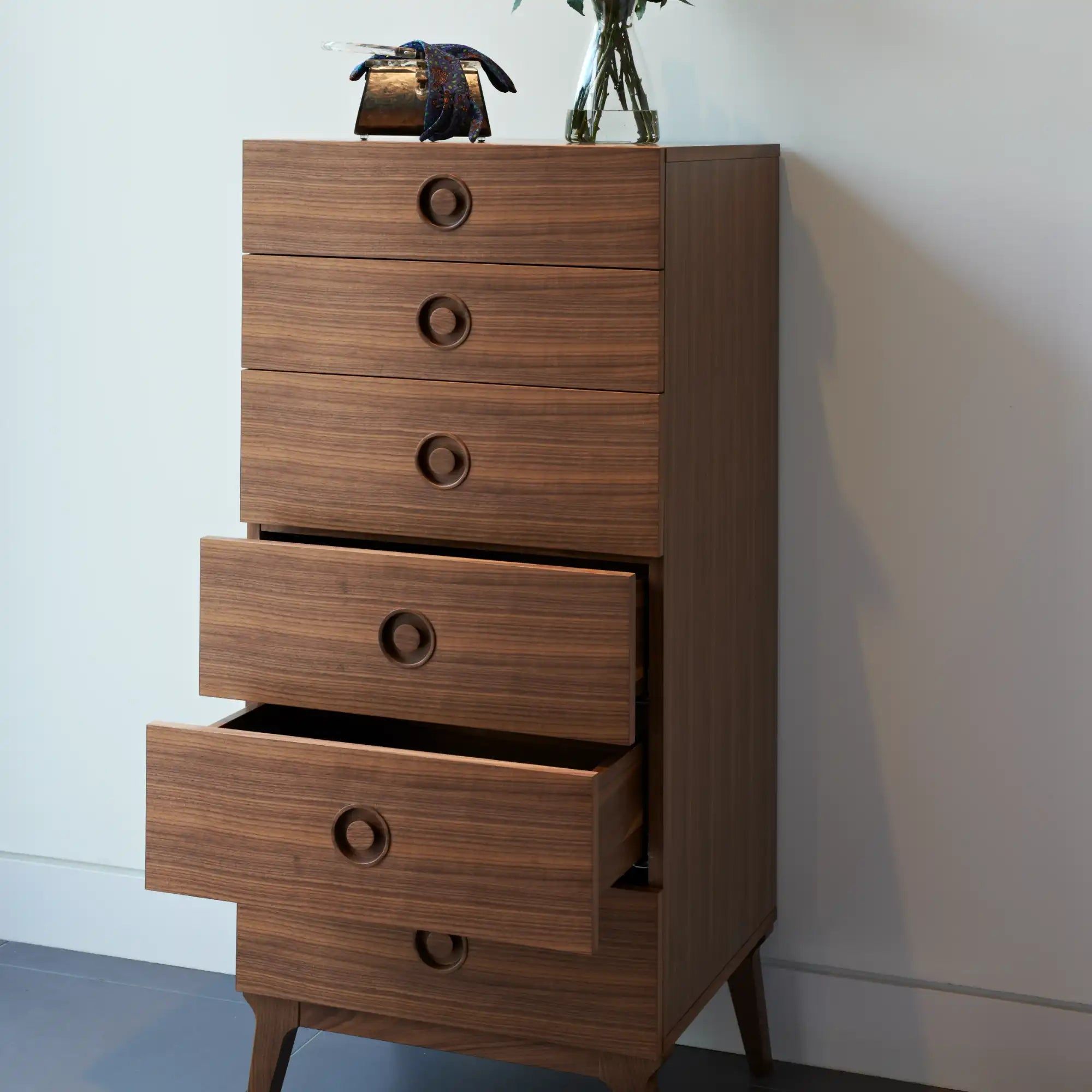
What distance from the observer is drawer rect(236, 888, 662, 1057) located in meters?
1.42

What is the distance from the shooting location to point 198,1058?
1.83 m

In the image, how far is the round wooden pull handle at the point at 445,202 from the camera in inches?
53.4

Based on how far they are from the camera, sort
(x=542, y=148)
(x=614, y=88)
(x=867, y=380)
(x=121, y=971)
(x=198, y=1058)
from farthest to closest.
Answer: (x=121, y=971) < (x=198, y=1058) < (x=867, y=380) < (x=614, y=88) < (x=542, y=148)

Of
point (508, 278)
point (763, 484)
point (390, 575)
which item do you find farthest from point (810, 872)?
point (508, 278)

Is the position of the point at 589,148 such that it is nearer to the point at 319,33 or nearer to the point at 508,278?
the point at 508,278

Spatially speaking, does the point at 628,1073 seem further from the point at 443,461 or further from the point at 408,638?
the point at 443,461

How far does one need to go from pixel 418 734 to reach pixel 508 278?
53cm

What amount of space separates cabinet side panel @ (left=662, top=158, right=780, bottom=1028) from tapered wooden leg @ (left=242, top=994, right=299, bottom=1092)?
39 centimetres

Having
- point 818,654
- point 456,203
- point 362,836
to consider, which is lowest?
point 362,836

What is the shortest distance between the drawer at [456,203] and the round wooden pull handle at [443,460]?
6.4 inches

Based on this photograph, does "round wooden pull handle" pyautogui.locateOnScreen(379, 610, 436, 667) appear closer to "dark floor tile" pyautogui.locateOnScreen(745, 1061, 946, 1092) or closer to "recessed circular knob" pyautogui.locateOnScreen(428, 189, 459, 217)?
"recessed circular knob" pyautogui.locateOnScreen(428, 189, 459, 217)

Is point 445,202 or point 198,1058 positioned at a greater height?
point 445,202

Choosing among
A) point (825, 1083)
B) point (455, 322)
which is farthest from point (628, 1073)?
point (455, 322)

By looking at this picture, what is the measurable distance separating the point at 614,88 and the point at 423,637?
1.92 ft
